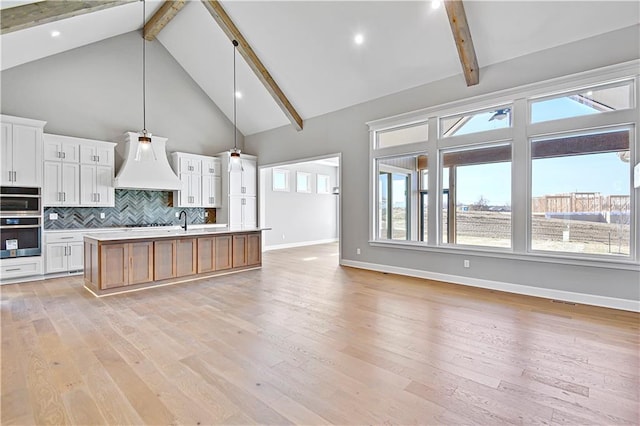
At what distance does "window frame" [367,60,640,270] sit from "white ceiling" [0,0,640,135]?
0.54 metres

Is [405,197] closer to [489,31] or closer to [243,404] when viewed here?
[489,31]

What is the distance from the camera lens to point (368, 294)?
450 cm

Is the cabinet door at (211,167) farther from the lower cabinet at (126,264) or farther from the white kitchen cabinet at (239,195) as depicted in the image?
the lower cabinet at (126,264)

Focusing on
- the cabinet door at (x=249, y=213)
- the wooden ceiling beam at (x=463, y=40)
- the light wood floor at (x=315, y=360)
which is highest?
the wooden ceiling beam at (x=463, y=40)

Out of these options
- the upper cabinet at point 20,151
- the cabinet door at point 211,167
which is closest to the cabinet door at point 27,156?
the upper cabinet at point 20,151

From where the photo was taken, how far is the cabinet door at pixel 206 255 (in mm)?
5461

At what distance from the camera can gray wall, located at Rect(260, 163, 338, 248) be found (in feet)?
31.0

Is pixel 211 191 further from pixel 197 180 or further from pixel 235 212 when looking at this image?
pixel 235 212

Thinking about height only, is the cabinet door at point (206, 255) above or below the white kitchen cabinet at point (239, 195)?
below

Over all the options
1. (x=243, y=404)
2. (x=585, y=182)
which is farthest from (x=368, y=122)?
(x=243, y=404)

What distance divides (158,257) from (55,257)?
2.25 m

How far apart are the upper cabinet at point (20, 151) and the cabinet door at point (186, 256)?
267 cm

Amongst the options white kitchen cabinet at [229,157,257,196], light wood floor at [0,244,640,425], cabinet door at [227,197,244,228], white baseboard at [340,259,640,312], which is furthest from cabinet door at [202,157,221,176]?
white baseboard at [340,259,640,312]

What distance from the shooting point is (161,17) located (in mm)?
6344
